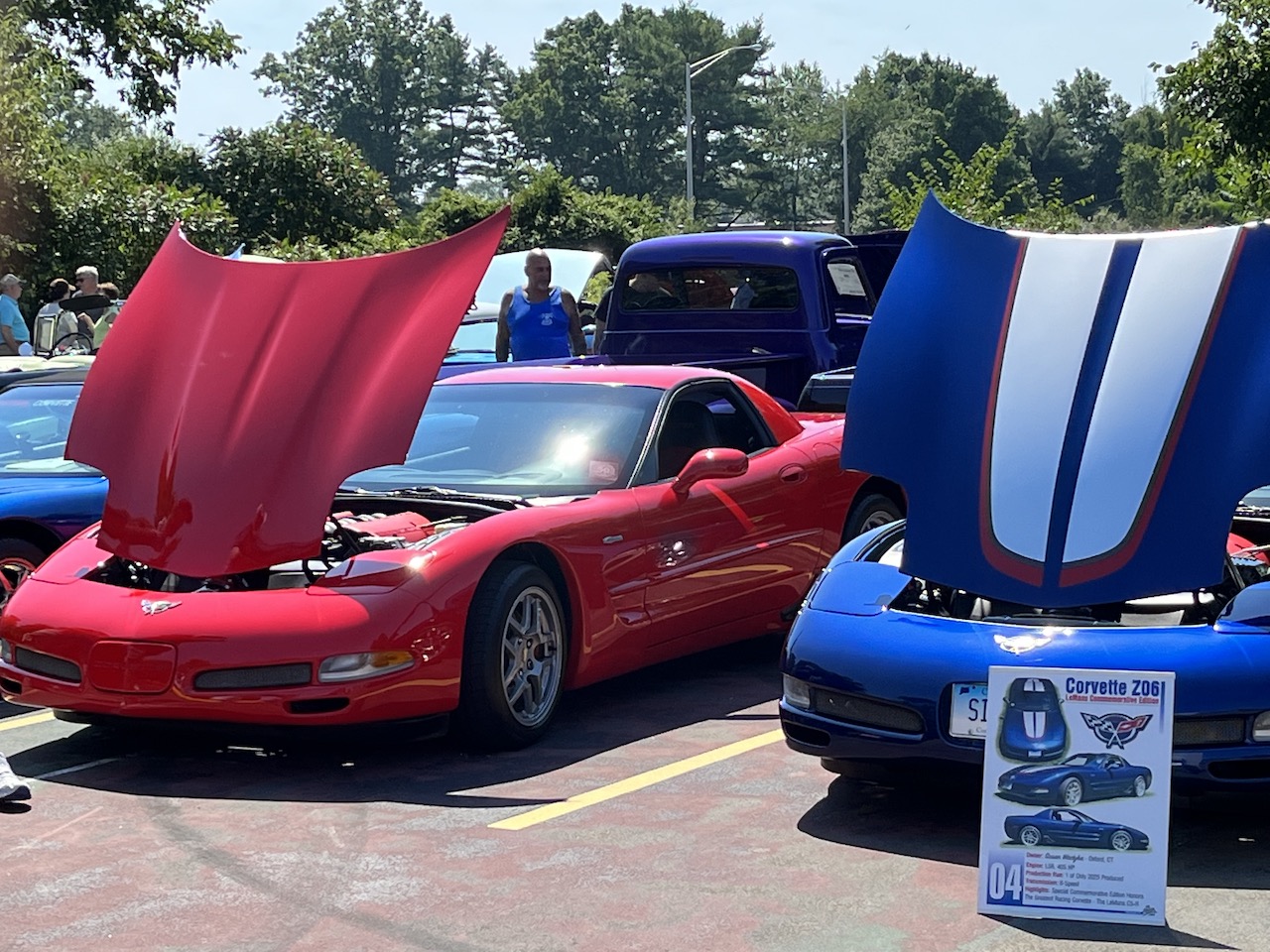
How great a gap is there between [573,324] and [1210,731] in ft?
28.0

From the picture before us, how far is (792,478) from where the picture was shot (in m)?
8.31

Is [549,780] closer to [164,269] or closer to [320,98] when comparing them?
[164,269]

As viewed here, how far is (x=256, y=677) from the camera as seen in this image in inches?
244

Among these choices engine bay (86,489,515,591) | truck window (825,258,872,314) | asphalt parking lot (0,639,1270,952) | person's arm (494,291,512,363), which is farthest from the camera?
truck window (825,258,872,314)

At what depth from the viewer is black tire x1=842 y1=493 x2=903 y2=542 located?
884cm

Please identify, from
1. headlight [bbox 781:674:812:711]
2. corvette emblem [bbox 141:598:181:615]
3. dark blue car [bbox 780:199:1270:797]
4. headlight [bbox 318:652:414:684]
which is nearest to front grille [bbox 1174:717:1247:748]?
dark blue car [bbox 780:199:1270:797]

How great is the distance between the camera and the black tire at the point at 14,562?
7891mm

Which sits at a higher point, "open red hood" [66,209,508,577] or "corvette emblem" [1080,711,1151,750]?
"open red hood" [66,209,508,577]

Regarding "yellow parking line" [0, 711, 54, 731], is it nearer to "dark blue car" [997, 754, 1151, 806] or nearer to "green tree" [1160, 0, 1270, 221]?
"dark blue car" [997, 754, 1151, 806]

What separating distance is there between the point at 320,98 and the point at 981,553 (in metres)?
126

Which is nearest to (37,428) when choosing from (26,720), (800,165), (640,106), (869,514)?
(26,720)

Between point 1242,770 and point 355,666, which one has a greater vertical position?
point 355,666

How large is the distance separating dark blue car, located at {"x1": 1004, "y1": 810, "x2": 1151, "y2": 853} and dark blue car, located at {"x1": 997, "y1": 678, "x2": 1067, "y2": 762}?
16 centimetres

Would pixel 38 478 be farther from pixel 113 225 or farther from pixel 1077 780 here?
pixel 113 225
